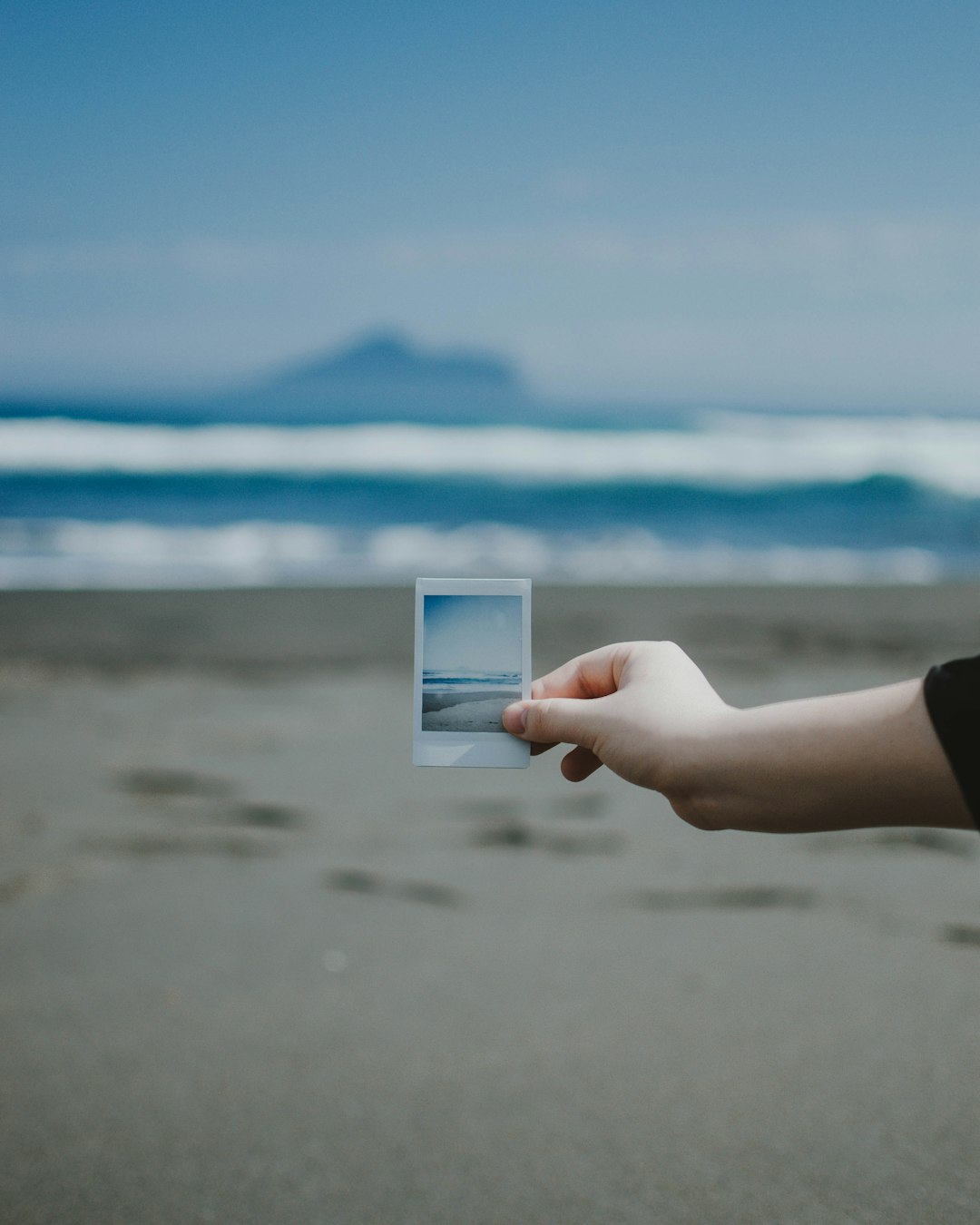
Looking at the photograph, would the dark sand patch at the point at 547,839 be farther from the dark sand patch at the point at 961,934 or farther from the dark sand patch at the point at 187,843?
the dark sand patch at the point at 961,934

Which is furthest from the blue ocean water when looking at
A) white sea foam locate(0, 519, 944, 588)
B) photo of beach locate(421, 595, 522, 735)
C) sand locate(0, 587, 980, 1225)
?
white sea foam locate(0, 519, 944, 588)

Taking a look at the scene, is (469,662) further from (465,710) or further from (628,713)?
(628,713)

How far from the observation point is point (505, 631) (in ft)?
3.85

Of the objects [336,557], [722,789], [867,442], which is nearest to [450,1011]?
[722,789]

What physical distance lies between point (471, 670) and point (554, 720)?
12cm

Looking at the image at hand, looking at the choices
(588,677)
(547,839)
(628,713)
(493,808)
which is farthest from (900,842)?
(628,713)

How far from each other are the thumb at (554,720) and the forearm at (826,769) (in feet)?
0.42

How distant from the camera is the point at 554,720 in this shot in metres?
1.09

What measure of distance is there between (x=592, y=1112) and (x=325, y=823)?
1.51 m

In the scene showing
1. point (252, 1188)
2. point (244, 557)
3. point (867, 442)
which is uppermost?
point (867, 442)

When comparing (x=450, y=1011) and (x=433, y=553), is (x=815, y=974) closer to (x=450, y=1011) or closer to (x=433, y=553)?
(x=450, y=1011)

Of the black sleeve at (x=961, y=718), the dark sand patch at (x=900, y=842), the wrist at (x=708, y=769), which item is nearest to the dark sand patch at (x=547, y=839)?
the dark sand patch at (x=900, y=842)

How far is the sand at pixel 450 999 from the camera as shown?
1628mm

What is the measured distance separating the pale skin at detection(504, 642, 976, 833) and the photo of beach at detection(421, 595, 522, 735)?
1.9 inches
